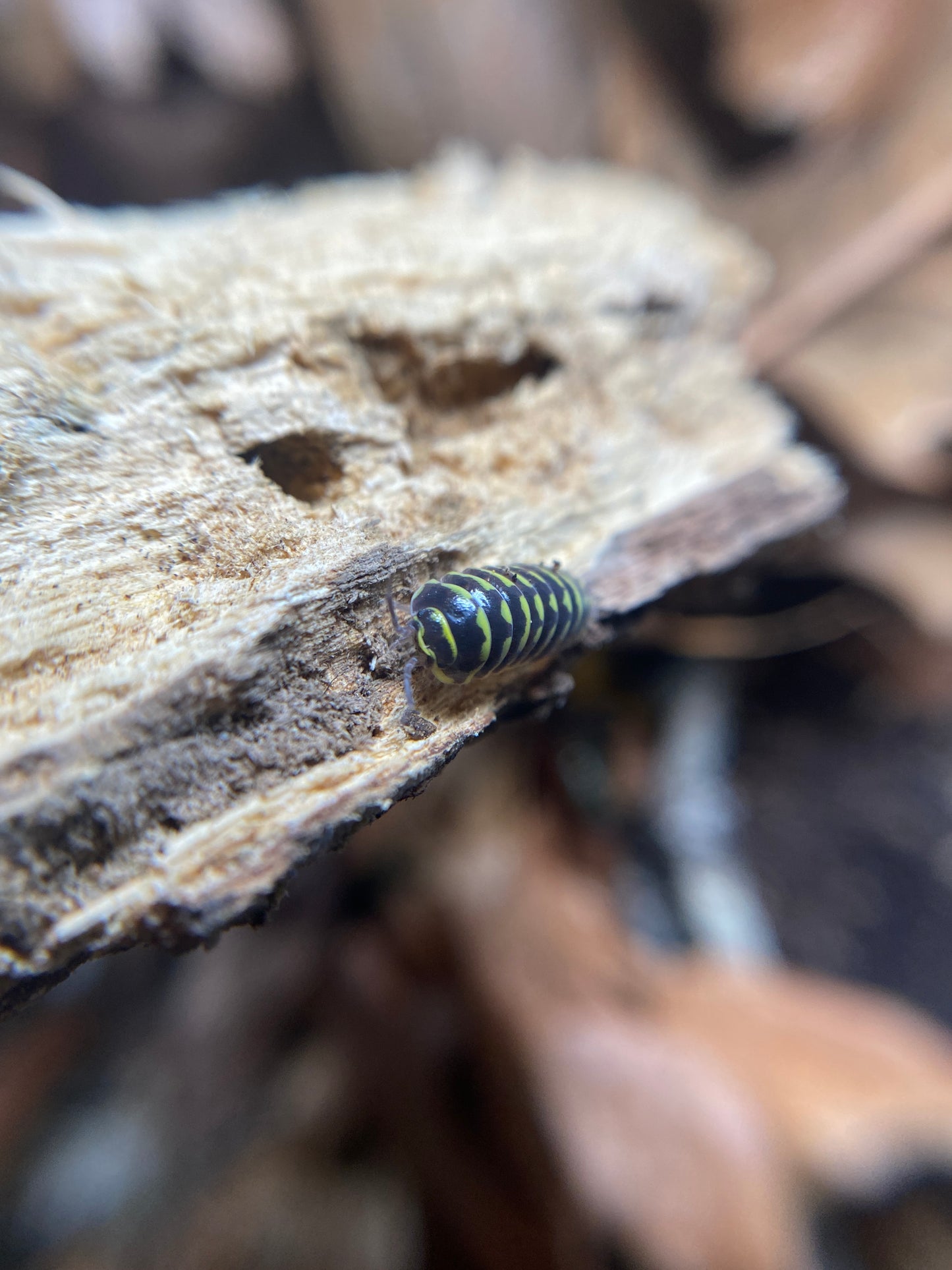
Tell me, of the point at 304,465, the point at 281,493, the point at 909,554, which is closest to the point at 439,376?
the point at 304,465

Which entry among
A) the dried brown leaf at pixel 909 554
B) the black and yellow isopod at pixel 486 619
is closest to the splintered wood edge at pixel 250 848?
the black and yellow isopod at pixel 486 619

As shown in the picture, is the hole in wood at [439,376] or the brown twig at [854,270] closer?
the hole in wood at [439,376]

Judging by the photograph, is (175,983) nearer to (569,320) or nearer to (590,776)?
(590,776)

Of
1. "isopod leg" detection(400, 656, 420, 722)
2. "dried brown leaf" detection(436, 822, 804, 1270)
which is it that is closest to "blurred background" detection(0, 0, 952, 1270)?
"dried brown leaf" detection(436, 822, 804, 1270)

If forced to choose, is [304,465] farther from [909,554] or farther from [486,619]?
[909,554]

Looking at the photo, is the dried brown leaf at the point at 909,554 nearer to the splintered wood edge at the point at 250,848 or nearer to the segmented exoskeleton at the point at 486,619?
the splintered wood edge at the point at 250,848

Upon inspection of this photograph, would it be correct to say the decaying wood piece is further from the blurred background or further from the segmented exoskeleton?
the blurred background

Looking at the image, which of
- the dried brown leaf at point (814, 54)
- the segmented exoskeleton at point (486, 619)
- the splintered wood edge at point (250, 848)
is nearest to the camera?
the splintered wood edge at point (250, 848)
